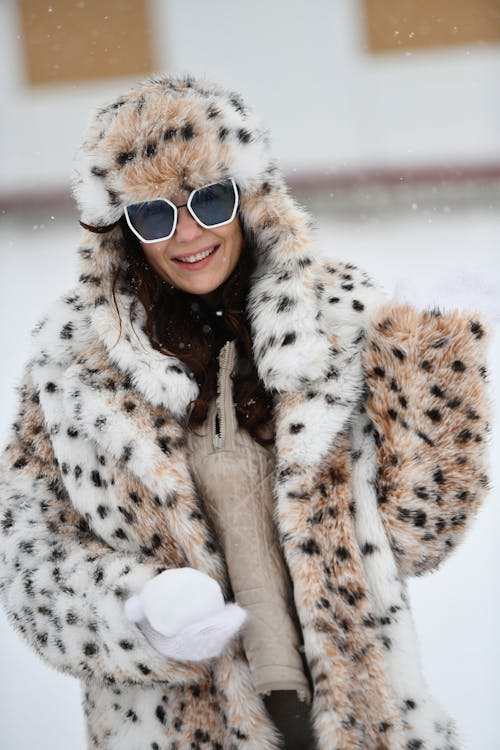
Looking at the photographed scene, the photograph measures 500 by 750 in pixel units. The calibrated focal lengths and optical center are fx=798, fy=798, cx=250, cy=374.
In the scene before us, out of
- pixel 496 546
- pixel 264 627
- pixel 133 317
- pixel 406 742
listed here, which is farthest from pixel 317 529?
pixel 496 546

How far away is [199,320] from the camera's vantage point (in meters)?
1.27

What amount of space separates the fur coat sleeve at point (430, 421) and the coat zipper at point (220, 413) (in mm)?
209

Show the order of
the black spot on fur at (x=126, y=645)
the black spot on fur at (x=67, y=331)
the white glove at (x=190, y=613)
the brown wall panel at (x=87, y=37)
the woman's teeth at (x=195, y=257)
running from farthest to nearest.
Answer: the brown wall panel at (x=87, y=37), the black spot on fur at (x=67, y=331), the woman's teeth at (x=195, y=257), the black spot on fur at (x=126, y=645), the white glove at (x=190, y=613)

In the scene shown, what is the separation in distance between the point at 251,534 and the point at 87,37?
1.71 meters

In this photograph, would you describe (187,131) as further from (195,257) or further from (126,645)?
(126,645)

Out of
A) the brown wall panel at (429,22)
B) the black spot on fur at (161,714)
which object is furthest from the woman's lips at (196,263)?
the brown wall panel at (429,22)

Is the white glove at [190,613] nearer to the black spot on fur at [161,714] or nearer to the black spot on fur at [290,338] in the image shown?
the black spot on fur at [161,714]

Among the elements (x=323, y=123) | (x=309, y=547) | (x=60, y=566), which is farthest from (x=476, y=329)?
(x=323, y=123)

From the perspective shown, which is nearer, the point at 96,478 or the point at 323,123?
the point at 96,478

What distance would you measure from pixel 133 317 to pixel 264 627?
504mm

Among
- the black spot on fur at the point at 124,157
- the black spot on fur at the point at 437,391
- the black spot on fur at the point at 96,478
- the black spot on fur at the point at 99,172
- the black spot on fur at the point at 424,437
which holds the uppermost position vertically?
the black spot on fur at the point at 124,157

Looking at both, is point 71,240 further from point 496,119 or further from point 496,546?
point 496,546

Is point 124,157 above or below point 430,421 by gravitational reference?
above

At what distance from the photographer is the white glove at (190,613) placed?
968mm
